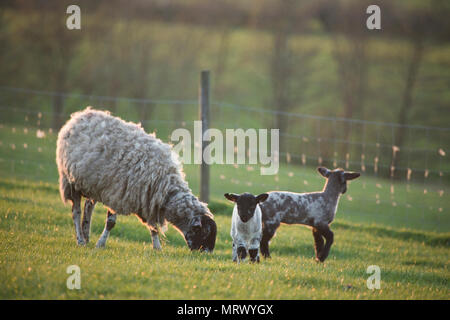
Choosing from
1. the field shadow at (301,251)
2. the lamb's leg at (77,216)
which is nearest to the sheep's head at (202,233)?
the lamb's leg at (77,216)

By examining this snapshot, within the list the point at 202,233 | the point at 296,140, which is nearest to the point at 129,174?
the point at 202,233

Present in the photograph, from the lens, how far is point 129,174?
7.76 meters

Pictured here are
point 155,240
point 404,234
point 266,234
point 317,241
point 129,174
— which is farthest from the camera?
point 404,234

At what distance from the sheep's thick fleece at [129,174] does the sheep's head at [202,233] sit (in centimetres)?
15

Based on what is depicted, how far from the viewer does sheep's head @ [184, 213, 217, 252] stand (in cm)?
769

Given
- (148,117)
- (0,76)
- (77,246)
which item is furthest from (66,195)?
(0,76)

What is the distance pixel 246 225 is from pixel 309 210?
125 cm

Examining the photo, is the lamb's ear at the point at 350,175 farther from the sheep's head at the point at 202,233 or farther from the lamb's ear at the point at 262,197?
the sheep's head at the point at 202,233

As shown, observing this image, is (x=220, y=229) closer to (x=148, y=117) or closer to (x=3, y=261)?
(x=3, y=261)

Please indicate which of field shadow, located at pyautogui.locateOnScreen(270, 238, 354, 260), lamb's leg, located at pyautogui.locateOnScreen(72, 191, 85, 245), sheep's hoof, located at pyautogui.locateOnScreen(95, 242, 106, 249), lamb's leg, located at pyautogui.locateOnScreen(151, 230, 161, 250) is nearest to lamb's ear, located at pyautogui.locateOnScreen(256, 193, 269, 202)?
lamb's leg, located at pyautogui.locateOnScreen(151, 230, 161, 250)

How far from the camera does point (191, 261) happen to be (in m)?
6.91

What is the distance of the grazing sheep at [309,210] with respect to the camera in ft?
25.9

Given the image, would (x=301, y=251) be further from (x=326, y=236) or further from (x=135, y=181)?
(x=135, y=181)

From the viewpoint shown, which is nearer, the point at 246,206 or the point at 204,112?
the point at 246,206
